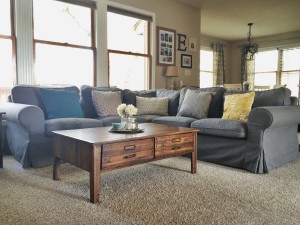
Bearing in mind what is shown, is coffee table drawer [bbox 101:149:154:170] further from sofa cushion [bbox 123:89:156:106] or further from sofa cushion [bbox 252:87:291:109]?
sofa cushion [bbox 123:89:156:106]

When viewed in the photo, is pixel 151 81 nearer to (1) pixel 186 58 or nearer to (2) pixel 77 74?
(1) pixel 186 58

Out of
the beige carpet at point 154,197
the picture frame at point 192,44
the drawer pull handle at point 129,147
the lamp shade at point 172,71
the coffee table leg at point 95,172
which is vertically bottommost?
the beige carpet at point 154,197

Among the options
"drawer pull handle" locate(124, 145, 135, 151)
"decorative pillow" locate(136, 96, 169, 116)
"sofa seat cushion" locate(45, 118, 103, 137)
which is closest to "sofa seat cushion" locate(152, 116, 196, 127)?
"decorative pillow" locate(136, 96, 169, 116)

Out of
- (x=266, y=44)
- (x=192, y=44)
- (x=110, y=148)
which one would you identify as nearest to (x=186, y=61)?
(x=192, y=44)

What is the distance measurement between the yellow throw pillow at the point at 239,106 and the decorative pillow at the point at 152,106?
1.06 metres

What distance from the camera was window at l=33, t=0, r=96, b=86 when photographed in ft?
13.3

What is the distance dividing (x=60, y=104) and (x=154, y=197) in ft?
6.22

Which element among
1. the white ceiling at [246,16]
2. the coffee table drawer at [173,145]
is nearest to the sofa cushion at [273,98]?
the coffee table drawer at [173,145]

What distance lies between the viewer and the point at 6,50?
148 inches

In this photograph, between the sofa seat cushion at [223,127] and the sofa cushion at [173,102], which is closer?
the sofa seat cushion at [223,127]

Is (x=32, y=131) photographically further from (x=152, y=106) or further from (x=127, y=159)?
(x=152, y=106)

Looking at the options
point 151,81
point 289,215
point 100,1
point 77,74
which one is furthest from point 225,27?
point 289,215

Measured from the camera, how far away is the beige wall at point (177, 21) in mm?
5445

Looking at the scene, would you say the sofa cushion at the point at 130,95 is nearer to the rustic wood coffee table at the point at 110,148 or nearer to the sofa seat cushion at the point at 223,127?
the sofa seat cushion at the point at 223,127
